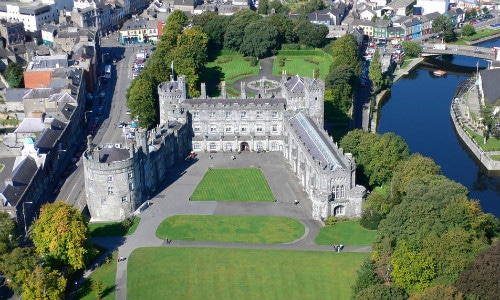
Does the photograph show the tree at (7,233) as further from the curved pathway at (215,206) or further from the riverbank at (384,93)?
the riverbank at (384,93)

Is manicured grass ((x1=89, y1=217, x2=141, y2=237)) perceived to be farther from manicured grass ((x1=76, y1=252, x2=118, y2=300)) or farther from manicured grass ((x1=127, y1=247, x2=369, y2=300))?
manicured grass ((x1=76, y1=252, x2=118, y2=300))

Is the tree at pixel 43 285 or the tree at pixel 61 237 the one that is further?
the tree at pixel 61 237

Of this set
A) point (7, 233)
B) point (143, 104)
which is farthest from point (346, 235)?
point (143, 104)

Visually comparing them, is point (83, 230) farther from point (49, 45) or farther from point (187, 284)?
point (49, 45)

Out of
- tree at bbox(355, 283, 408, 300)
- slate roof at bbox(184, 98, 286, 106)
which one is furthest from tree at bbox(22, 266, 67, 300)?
slate roof at bbox(184, 98, 286, 106)

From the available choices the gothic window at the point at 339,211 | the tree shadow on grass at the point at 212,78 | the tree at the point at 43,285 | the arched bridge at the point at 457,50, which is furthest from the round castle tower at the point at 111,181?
the arched bridge at the point at 457,50

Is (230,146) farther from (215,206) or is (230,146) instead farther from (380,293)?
(380,293)

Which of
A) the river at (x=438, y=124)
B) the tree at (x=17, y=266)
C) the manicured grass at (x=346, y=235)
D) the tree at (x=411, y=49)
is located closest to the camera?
the tree at (x=17, y=266)
